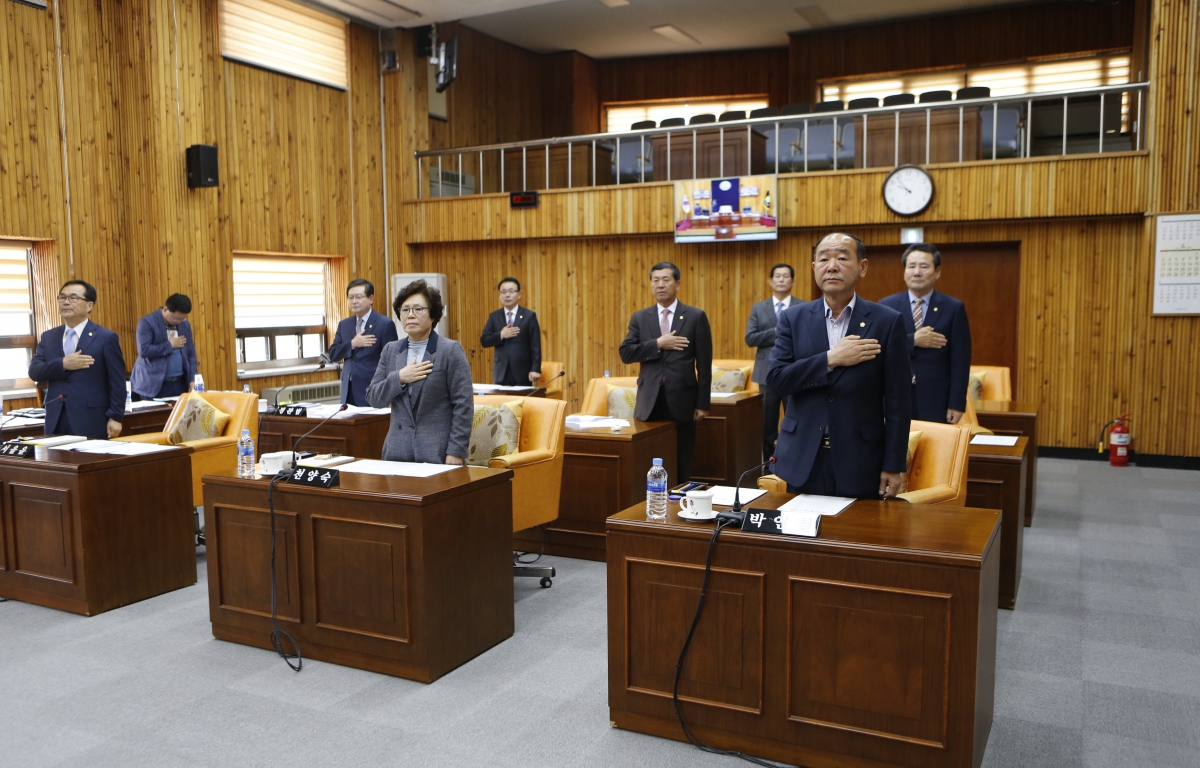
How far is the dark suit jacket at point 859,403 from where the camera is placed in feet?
10.2

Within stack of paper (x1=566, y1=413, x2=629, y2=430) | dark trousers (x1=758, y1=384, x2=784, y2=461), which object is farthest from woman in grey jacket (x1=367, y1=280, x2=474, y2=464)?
dark trousers (x1=758, y1=384, x2=784, y2=461)

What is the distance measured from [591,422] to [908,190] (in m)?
4.80

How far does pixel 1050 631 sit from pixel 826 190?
5810 mm

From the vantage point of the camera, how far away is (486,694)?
128 inches

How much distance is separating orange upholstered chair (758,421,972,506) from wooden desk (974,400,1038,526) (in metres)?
1.66

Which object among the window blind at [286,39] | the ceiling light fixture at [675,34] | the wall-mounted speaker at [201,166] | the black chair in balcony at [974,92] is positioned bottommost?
the wall-mounted speaker at [201,166]

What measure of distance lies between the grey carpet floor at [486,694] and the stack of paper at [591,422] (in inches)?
38.4

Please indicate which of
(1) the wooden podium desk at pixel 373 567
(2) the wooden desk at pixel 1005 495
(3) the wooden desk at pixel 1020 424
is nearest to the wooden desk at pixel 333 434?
(1) the wooden podium desk at pixel 373 567

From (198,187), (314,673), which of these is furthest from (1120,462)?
(198,187)

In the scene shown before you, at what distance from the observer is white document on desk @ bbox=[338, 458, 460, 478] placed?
→ 146 inches

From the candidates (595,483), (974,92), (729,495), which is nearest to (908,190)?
(974,92)

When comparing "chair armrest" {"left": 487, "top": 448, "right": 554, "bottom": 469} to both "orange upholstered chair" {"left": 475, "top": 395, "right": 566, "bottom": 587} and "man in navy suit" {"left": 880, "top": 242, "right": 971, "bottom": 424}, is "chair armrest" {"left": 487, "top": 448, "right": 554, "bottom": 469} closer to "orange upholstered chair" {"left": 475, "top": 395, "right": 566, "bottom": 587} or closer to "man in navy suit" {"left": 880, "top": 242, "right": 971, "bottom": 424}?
"orange upholstered chair" {"left": 475, "top": 395, "right": 566, "bottom": 587}

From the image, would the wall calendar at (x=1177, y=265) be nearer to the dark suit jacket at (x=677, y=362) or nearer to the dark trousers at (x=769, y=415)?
the dark trousers at (x=769, y=415)

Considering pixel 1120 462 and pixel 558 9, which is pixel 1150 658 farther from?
pixel 558 9
